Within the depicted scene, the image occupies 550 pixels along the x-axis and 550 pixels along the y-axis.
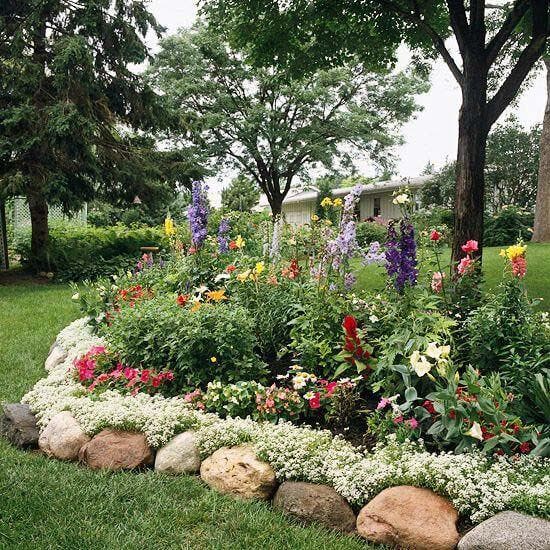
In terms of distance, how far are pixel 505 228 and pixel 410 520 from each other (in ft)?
51.4

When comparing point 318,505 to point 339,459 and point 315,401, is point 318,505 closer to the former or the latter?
point 339,459

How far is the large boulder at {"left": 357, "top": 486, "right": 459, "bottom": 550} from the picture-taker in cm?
235

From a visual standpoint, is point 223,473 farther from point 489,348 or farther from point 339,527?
point 489,348

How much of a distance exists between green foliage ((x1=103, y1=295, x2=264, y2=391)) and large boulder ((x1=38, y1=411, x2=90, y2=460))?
0.65m

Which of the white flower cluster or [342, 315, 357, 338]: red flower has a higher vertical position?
[342, 315, 357, 338]: red flower

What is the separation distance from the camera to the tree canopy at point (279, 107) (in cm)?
2141

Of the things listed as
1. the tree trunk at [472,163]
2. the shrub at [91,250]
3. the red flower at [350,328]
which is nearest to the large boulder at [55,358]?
the red flower at [350,328]

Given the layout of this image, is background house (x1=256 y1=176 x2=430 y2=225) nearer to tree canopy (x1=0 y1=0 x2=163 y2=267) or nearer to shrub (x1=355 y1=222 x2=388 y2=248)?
shrub (x1=355 y1=222 x2=388 y2=248)

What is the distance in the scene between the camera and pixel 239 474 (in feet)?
9.48

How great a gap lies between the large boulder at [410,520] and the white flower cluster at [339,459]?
0.20 feet

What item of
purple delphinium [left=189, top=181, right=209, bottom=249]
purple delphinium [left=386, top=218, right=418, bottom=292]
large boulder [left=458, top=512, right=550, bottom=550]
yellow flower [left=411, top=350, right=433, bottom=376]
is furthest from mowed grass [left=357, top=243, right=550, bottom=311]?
large boulder [left=458, top=512, right=550, bottom=550]

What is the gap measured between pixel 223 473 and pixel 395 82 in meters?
22.1

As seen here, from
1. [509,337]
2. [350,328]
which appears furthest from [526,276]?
[350,328]

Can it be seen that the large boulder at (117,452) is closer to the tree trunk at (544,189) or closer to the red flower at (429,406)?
the red flower at (429,406)
